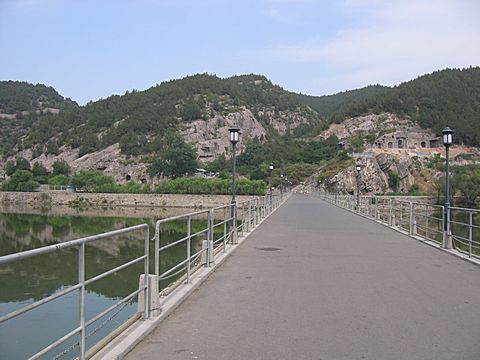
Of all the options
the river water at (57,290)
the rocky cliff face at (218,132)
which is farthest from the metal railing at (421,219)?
the rocky cliff face at (218,132)

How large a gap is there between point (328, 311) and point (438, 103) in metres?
167

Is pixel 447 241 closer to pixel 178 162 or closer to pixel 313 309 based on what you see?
pixel 313 309

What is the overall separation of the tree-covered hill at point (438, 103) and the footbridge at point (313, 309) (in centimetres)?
13781

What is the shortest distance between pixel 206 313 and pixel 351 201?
34.1m

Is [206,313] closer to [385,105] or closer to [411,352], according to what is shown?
[411,352]

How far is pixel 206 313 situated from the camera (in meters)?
6.87

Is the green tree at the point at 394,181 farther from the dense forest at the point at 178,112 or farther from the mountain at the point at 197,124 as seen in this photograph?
the dense forest at the point at 178,112

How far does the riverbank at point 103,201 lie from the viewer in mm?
71188

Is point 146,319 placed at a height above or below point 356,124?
below

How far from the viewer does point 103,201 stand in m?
77.7


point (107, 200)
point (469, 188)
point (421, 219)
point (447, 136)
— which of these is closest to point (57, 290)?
point (447, 136)

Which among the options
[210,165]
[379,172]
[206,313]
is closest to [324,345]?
[206,313]

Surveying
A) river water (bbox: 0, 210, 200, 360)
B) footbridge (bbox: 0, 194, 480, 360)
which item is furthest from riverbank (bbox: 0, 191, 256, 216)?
footbridge (bbox: 0, 194, 480, 360)

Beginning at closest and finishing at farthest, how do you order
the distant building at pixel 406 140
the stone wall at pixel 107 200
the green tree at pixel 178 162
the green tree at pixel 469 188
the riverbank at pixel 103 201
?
1. the green tree at pixel 469 188
2. the riverbank at pixel 103 201
3. the stone wall at pixel 107 200
4. the green tree at pixel 178 162
5. the distant building at pixel 406 140
